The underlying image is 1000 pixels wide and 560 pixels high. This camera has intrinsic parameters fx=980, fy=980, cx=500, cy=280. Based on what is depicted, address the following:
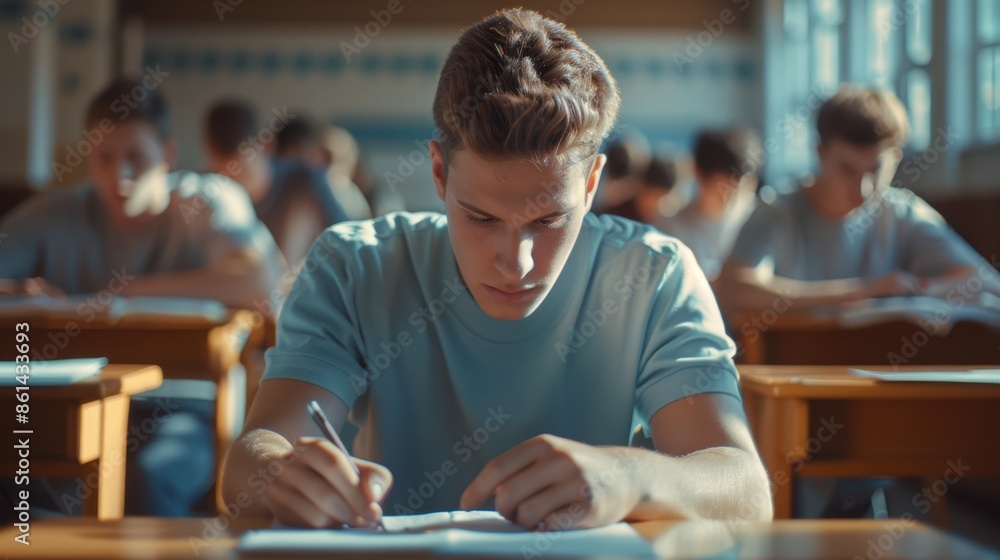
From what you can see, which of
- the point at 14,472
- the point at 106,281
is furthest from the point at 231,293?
the point at 14,472

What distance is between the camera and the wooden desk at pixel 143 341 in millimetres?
2209

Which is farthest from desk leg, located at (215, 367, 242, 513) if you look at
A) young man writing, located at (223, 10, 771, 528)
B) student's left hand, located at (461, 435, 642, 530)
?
student's left hand, located at (461, 435, 642, 530)

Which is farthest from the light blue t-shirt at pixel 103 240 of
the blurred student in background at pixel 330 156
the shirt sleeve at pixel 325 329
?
the shirt sleeve at pixel 325 329

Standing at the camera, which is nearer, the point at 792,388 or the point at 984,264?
the point at 792,388

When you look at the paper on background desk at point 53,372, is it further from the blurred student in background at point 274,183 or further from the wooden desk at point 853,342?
the blurred student in background at point 274,183

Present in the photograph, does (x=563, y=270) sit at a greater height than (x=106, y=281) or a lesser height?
greater

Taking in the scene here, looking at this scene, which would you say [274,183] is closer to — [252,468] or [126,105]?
[126,105]

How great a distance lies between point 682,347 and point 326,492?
0.54m

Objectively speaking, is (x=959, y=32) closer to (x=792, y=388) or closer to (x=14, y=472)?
(x=792, y=388)

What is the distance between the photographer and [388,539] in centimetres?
84

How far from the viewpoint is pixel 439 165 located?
1.30m

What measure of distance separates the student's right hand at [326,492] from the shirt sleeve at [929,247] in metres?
2.54

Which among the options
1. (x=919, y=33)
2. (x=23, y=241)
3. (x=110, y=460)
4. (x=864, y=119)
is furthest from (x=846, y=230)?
(x=919, y=33)

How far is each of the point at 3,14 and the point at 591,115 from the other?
782 cm
